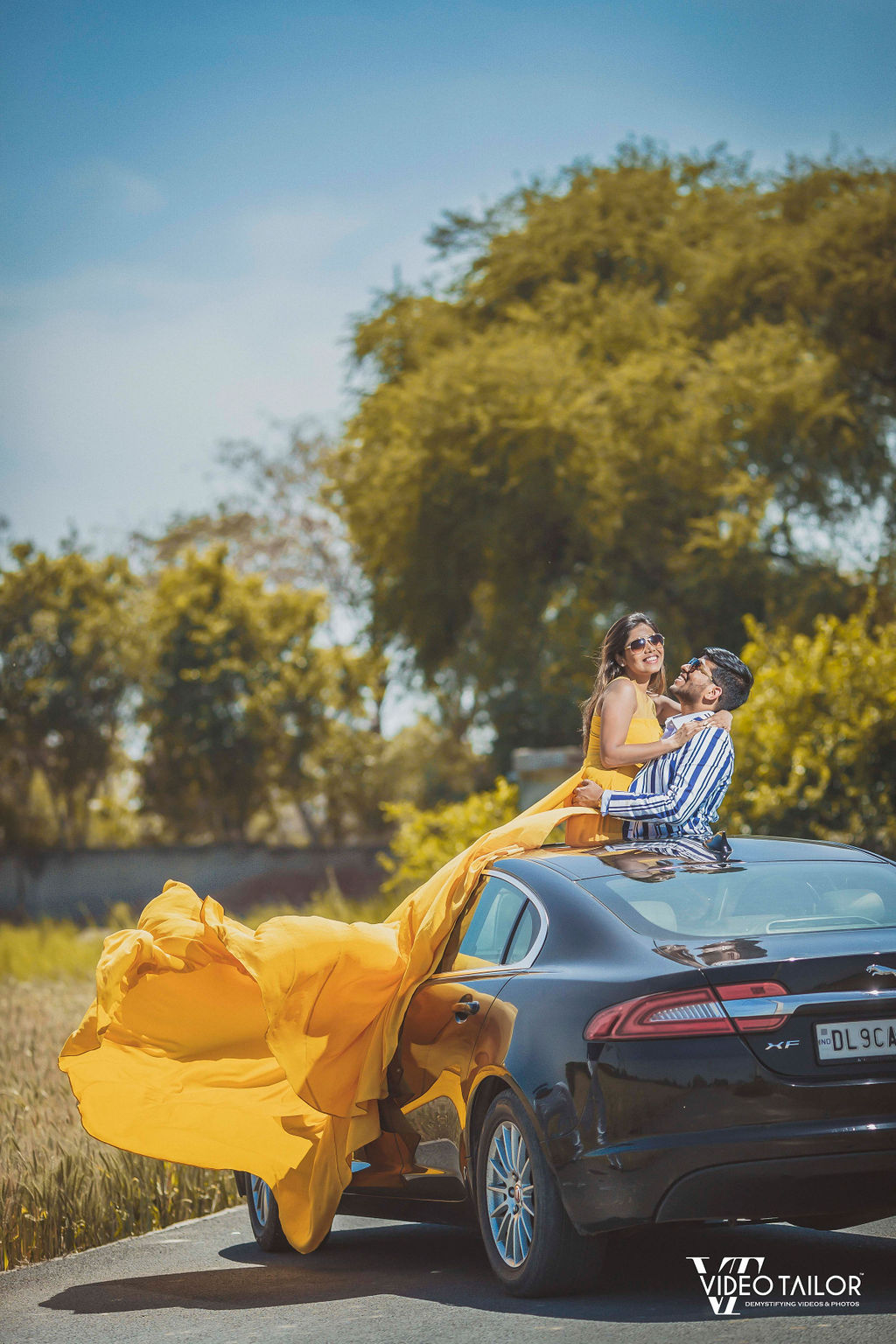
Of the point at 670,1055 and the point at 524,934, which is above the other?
the point at 524,934

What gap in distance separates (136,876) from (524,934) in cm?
3789

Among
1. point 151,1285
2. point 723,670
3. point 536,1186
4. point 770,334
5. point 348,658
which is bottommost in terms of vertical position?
point 151,1285

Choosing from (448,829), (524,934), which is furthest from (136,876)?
(524,934)

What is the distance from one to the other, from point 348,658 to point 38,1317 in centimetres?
3839

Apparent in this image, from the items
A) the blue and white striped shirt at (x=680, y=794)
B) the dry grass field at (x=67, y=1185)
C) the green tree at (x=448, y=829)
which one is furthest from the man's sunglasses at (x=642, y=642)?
the green tree at (x=448, y=829)

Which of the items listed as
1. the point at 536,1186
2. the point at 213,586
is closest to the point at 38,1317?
the point at 536,1186

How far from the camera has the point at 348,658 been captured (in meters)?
44.1

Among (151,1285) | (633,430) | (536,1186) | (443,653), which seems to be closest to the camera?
(536,1186)

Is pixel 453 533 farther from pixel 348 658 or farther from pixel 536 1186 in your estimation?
pixel 536 1186

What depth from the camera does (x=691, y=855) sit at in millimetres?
5719

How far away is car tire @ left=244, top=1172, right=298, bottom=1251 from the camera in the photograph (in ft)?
22.7

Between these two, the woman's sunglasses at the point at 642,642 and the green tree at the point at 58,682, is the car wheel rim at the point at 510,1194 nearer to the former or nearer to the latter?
the woman's sunglasses at the point at 642,642

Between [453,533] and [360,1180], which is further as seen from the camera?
[453,533]

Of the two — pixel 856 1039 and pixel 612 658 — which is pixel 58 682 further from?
pixel 856 1039
